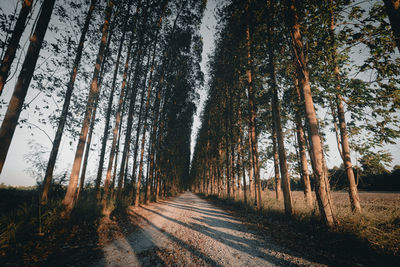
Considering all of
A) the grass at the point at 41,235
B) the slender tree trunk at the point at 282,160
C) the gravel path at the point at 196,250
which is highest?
the slender tree trunk at the point at 282,160

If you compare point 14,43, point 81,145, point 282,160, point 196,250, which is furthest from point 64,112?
point 282,160

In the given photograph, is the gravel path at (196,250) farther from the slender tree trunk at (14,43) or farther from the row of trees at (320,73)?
the slender tree trunk at (14,43)

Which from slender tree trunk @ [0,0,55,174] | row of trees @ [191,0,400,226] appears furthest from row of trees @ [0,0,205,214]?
row of trees @ [191,0,400,226]

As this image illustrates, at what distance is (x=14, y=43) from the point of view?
323cm

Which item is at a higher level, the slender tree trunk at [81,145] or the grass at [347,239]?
the slender tree trunk at [81,145]

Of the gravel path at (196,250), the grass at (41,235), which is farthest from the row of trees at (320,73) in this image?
the grass at (41,235)

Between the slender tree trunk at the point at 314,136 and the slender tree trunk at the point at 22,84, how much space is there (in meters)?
7.61

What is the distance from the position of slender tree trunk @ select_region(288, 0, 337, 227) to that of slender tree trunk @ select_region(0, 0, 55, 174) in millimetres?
7607

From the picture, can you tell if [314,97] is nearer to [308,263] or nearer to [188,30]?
[308,263]

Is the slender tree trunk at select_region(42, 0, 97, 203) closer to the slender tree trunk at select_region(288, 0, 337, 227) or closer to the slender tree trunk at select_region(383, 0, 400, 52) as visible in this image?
the slender tree trunk at select_region(288, 0, 337, 227)

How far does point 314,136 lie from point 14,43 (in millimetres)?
8388

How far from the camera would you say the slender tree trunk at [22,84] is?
122 inches

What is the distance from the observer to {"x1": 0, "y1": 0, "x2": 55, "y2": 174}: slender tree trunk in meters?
3.09

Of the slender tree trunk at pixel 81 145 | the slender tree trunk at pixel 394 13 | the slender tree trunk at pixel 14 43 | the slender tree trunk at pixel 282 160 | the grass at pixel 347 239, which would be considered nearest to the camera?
the slender tree trunk at pixel 394 13
